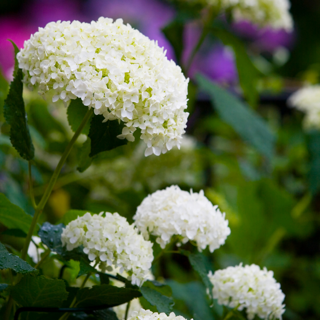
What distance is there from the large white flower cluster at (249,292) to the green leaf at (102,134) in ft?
0.86

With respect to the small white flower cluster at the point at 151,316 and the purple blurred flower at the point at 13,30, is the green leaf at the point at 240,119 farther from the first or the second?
the purple blurred flower at the point at 13,30

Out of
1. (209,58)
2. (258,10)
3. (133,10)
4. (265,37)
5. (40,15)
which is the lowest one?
(258,10)

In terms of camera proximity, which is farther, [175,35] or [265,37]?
[265,37]

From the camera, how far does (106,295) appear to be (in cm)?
51

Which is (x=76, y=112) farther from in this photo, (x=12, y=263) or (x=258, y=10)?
(x=258, y=10)

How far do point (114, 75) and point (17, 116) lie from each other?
144mm

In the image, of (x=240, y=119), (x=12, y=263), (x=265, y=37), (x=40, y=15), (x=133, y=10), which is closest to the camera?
(x=12, y=263)

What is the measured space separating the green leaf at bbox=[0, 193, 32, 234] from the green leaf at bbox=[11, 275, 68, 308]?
0.14 metres

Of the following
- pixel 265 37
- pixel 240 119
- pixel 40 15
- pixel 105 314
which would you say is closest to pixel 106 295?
pixel 105 314

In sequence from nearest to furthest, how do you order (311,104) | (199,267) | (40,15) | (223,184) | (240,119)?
(199,267) → (240,119) → (311,104) → (223,184) → (40,15)

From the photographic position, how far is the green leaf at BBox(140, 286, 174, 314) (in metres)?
0.51

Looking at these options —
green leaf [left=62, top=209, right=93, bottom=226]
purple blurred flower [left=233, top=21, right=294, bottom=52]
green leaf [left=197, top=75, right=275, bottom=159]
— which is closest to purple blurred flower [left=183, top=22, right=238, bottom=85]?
purple blurred flower [left=233, top=21, right=294, bottom=52]

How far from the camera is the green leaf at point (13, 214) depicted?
0.60m

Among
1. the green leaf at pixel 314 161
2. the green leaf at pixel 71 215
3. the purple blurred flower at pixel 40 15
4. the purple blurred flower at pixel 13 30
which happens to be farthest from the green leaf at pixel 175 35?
the purple blurred flower at pixel 40 15
